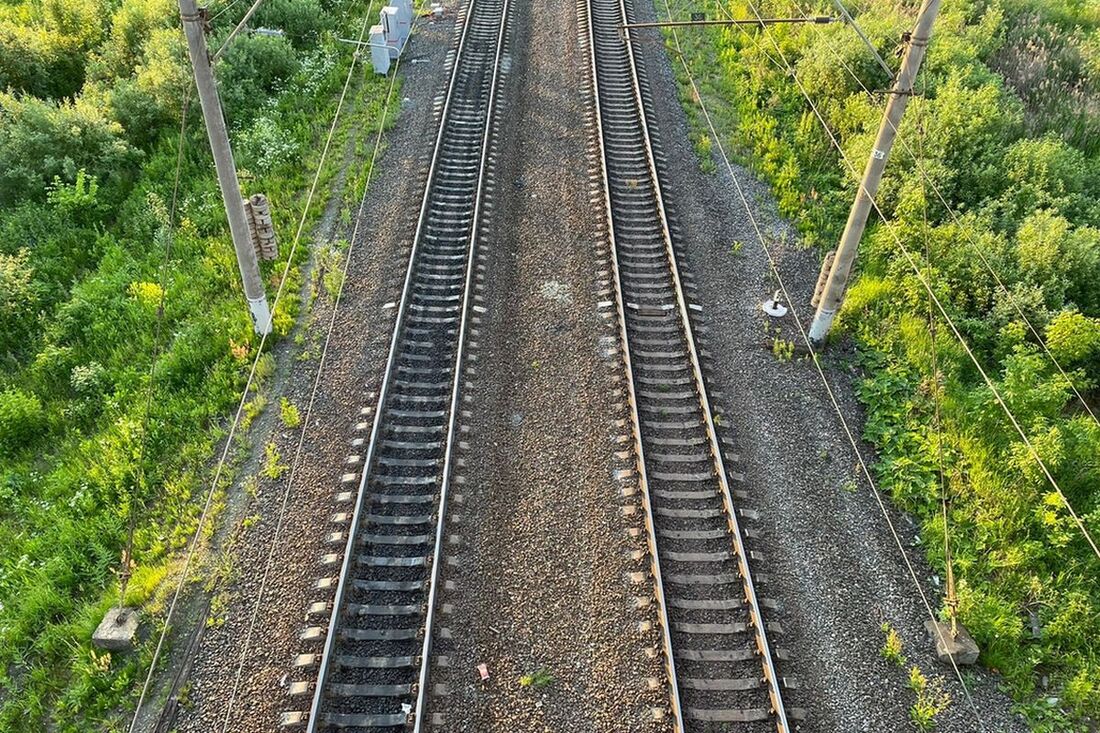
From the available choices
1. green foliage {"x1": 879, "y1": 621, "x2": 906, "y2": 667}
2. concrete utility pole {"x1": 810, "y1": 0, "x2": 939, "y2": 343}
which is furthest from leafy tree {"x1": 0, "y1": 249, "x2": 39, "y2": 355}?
green foliage {"x1": 879, "y1": 621, "x2": 906, "y2": 667}

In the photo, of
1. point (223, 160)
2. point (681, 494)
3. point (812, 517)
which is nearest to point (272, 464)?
point (223, 160)

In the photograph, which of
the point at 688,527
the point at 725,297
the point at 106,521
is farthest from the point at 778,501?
the point at 106,521

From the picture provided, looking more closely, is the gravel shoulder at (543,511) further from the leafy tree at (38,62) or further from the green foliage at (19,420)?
the leafy tree at (38,62)

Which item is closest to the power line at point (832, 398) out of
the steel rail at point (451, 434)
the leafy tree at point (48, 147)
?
the steel rail at point (451, 434)

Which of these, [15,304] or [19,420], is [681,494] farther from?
[15,304]

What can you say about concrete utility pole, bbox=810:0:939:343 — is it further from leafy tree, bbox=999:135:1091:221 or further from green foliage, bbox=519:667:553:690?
green foliage, bbox=519:667:553:690
